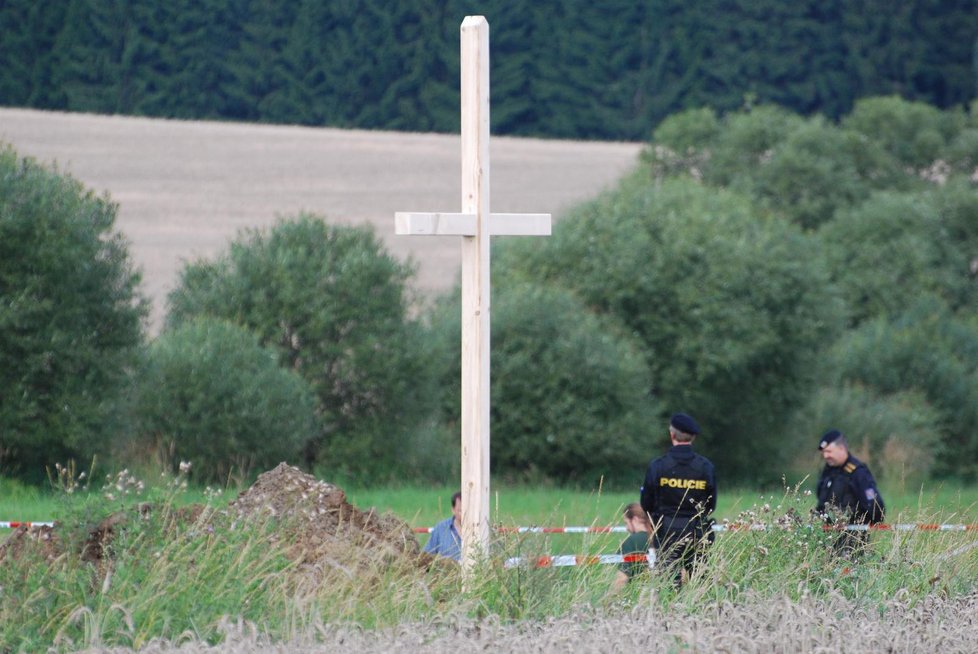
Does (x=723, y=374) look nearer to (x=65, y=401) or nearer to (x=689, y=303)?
(x=689, y=303)

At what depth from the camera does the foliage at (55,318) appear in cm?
1925

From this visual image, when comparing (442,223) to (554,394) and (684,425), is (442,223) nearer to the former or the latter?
(684,425)

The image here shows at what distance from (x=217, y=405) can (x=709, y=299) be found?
40.5ft

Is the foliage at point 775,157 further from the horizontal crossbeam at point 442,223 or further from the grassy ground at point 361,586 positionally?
the grassy ground at point 361,586

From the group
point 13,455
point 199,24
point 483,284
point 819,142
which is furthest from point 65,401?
point 819,142

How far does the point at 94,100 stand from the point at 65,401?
2591cm

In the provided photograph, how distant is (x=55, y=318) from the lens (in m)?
19.6

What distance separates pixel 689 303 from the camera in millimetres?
29469

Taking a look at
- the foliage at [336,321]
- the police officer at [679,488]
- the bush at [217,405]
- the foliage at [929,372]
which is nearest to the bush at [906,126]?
the foliage at [929,372]

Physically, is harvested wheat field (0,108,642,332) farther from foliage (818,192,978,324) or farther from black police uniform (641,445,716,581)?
black police uniform (641,445,716,581)

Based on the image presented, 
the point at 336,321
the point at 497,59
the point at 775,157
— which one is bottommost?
the point at 336,321

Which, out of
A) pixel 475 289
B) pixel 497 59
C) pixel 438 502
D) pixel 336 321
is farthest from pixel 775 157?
pixel 475 289

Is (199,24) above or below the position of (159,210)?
above

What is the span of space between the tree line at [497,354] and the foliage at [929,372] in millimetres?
61
